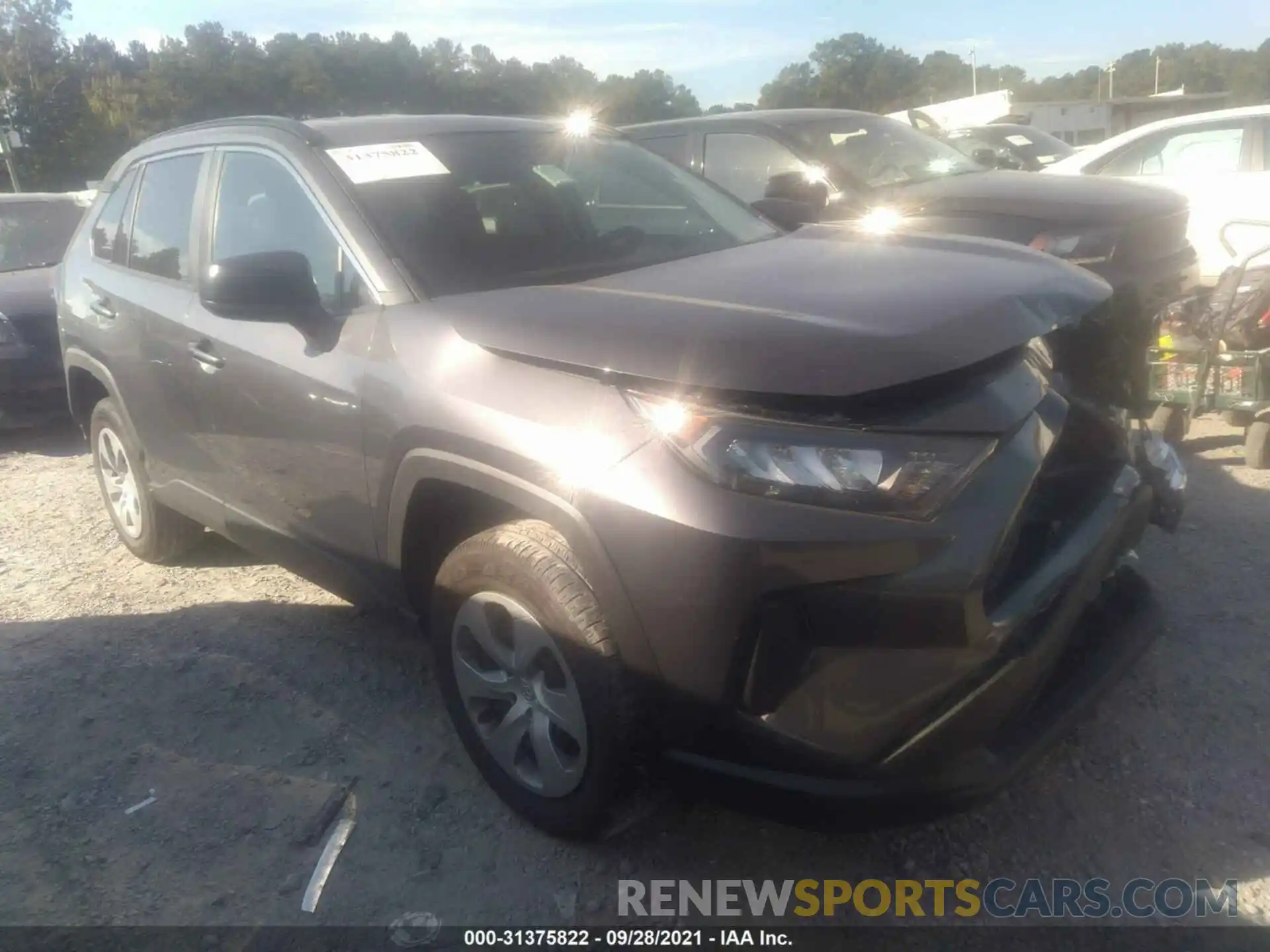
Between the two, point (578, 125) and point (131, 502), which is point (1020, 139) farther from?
point (131, 502)

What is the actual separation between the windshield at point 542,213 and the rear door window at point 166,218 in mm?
1044

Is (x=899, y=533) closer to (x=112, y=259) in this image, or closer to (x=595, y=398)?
(x=595, y=398)

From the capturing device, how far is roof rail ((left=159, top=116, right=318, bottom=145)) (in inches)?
131

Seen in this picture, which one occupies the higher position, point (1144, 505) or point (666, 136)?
point (666, 136)

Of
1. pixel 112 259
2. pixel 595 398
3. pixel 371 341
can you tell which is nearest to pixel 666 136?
pixel 112 259

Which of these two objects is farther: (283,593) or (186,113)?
(186,113)

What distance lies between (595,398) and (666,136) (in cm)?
600

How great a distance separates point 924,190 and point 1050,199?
0.81 meters

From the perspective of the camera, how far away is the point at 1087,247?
6051 millimetres

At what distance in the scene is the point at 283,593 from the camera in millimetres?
4395

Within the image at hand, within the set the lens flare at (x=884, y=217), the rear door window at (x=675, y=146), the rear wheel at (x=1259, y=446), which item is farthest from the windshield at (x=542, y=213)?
the rear door window at (x=675, y=146)

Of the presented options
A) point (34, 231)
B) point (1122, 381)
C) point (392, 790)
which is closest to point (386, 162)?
point (392, 790)

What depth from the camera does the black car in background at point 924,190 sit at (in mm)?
6066

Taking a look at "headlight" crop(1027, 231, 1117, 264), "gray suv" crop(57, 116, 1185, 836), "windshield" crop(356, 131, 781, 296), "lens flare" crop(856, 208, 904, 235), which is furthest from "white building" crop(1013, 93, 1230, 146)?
"gray suv" crop(57, 116, 1185, 836)
